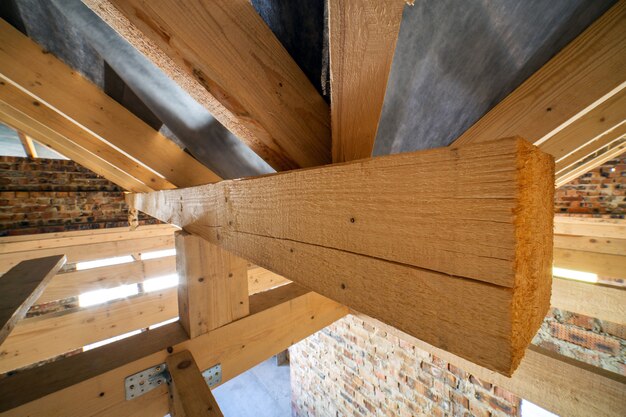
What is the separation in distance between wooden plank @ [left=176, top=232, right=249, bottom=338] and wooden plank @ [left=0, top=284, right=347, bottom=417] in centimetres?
4

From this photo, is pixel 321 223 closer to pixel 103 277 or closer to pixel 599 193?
pixel 103 277

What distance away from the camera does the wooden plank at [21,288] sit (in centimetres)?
86

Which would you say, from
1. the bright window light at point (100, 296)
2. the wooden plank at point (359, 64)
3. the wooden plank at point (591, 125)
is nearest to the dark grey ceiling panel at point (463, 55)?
the wooden plank at point (359, 64)

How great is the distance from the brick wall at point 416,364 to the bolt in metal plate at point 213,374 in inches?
71.0

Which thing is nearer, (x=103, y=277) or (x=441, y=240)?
(x=441, y=240)

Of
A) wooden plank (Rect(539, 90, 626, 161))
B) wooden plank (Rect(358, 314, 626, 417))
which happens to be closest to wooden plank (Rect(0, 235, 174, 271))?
wooden plank (Rect(358, 314, 626, 417))

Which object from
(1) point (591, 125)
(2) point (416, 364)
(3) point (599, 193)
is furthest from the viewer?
(3) point (599, 193)

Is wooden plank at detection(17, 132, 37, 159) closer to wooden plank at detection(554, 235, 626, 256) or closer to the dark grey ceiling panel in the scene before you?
the dark grey ceiling panel

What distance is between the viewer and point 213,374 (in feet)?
3.39

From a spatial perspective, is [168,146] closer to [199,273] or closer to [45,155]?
[199,273]

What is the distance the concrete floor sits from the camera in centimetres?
449

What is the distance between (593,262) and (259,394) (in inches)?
206

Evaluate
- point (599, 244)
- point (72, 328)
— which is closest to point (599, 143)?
point (599, 244)

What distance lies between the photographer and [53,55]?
135cm
